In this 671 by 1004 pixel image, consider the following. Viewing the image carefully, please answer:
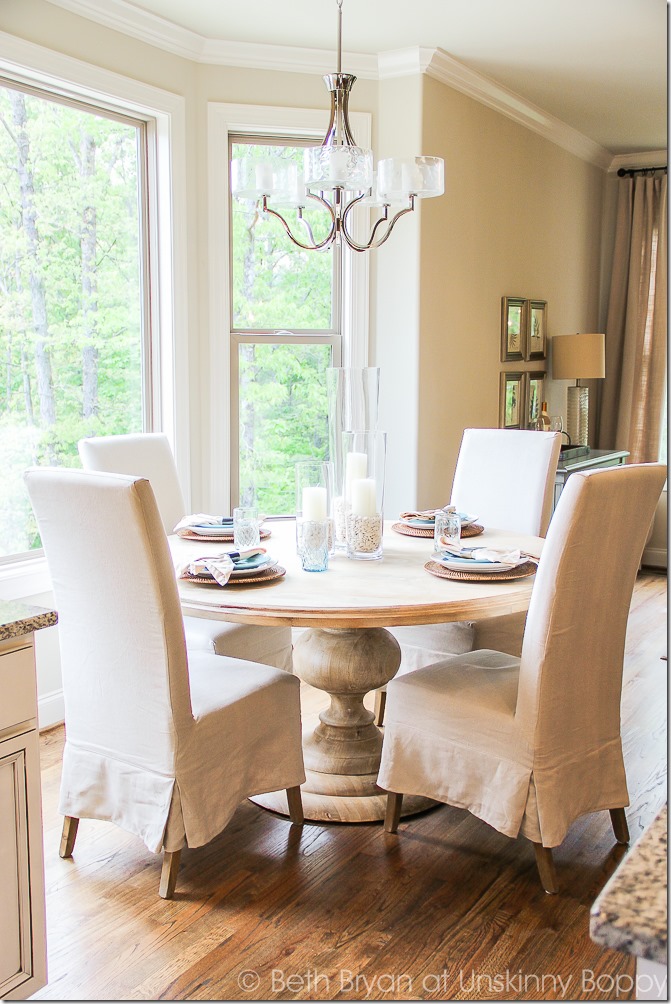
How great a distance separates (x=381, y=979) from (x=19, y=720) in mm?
959

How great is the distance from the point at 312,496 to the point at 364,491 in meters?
0.16

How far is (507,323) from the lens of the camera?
4.99 m

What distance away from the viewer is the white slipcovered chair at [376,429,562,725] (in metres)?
3.07

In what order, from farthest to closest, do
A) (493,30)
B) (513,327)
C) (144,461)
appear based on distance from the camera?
1. (513,327)
2. (493,30)
3. (144,461)

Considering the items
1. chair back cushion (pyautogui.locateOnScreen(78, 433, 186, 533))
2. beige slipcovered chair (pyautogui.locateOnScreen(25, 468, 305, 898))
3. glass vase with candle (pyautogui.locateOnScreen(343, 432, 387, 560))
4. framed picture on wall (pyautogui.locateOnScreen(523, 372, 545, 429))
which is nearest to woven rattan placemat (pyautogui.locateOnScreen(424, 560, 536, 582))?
glass vase with candle (pyautogui.locateOnScreen(343, 432, 387, 560))

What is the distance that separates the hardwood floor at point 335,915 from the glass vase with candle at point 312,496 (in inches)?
33.5

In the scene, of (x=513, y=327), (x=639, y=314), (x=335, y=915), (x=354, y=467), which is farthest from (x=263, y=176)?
(x=639, y=314)

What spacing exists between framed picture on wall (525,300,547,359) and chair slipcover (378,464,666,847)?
3.12 m

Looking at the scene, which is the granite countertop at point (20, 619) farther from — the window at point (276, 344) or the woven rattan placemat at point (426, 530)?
the window at point (276, 344)

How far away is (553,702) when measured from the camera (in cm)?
222

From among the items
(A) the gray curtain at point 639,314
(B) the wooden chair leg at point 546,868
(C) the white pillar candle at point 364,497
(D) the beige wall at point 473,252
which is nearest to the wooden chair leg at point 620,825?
(B) the wooden chair leg at point 546,868

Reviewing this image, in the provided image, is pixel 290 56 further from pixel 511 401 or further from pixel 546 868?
pixel 546 868

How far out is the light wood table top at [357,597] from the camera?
7.30 feet

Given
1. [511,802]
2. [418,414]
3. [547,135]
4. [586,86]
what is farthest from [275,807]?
[547,135]
